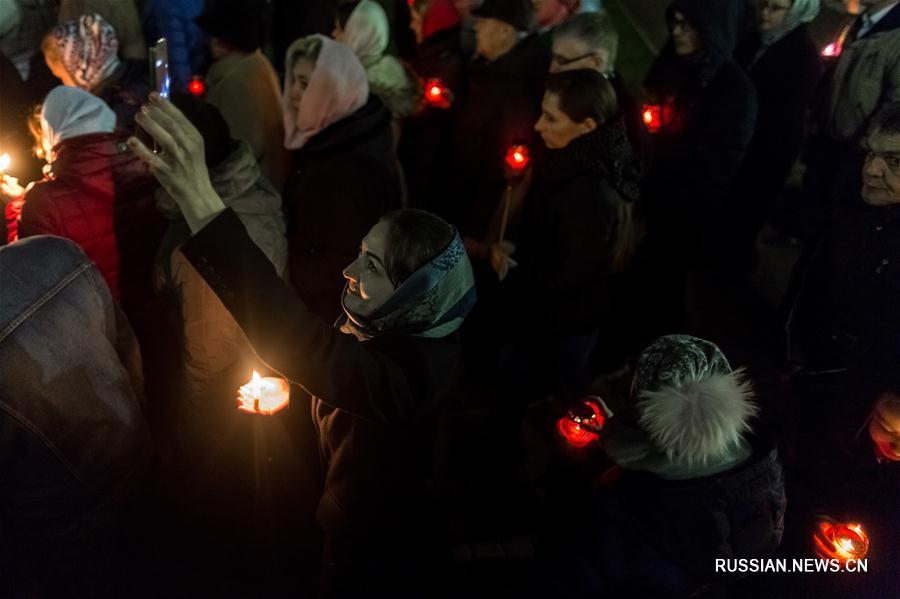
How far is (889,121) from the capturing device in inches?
111

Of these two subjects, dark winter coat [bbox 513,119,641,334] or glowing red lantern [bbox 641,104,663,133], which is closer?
dark winter coat [bbox 513,119,641,334]

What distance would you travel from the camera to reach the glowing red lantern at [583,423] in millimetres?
2605

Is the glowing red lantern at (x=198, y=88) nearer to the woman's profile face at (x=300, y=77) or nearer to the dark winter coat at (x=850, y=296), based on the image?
the woman's profile face at (x=300, y=77)

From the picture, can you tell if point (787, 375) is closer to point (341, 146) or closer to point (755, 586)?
point (755, 586)

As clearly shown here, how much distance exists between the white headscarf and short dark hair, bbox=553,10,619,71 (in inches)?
46.5

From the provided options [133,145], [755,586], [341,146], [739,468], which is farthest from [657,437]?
[341,146]

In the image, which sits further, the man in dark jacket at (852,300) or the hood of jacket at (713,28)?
the hood of jacket at (713,28)

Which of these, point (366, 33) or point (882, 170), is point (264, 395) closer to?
point (882, 170)

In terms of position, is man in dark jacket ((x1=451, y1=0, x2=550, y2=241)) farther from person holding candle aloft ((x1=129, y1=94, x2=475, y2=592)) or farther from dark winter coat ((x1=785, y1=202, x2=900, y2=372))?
person holding candle aloft ((x1=129, y1=94, x2=475, y2=592))

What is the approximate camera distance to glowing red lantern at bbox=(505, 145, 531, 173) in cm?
393

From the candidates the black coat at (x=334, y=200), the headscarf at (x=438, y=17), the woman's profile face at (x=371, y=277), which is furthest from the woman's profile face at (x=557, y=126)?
the headscarf at (x=438, y=17)

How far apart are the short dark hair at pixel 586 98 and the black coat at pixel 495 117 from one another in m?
0.80

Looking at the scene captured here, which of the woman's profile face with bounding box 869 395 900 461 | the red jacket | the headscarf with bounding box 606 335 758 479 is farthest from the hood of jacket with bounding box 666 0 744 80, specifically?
the red jacket

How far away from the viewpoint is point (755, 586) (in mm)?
2570
